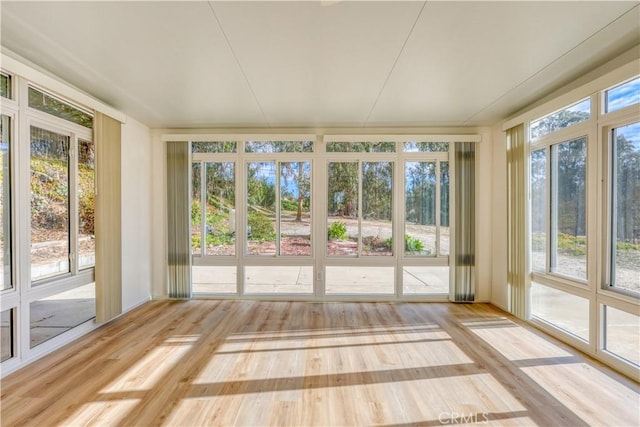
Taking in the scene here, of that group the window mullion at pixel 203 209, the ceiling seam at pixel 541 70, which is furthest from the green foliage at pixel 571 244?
the window mullion at pixel 203 209

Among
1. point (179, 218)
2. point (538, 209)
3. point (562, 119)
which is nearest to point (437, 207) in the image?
point (538, 209)

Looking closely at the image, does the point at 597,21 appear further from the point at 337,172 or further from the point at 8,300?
the point at 8,300

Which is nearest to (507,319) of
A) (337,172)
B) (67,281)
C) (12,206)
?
(337,172)

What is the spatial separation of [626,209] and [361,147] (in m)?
3.05

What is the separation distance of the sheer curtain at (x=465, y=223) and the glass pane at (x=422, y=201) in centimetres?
34

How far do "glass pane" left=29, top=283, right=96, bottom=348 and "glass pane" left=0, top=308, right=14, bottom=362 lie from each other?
0.61 feet

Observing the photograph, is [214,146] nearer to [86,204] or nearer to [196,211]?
[196,211]

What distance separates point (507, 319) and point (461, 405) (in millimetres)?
2186

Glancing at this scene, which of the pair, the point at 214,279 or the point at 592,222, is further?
the point at 214,279

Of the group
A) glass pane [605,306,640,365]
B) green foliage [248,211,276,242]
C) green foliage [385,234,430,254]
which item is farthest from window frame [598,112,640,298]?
green foliage [248,211,276,242]

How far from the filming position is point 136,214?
4227mm

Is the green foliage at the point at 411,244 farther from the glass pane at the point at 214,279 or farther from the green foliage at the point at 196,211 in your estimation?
the green foliage at the point at 196,211

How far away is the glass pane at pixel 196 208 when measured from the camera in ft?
15.3

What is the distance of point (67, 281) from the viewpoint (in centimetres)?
309
